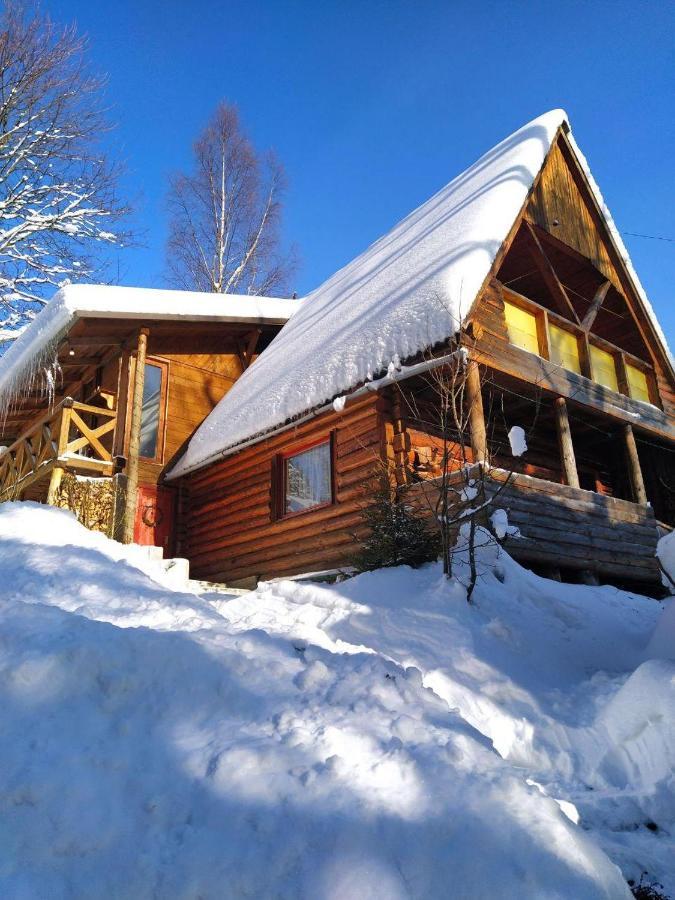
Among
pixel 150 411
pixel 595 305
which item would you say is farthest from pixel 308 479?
pixel 595 305

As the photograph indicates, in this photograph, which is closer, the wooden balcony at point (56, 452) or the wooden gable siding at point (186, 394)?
the wooden balcony at point (56, 452)

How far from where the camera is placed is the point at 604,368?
38.8ft

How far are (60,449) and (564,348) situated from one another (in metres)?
8.52

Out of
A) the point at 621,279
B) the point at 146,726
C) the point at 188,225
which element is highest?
the point at 188,225

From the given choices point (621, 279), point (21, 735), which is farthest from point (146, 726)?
point (621, 279)

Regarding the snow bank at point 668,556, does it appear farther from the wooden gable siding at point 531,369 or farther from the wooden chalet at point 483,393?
the wooden gable siding at point 531,369

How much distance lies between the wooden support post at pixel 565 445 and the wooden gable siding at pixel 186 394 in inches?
300

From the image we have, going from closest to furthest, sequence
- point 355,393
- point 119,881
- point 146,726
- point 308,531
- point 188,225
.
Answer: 1. point 119,881
2. point 146,726
3. point 355,393
4. point 308,531
5. point 188,225

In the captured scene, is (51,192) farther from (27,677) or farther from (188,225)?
(27,677)

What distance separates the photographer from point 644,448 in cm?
1365

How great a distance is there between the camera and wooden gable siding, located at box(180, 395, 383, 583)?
9.16 m

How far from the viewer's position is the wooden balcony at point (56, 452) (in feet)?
31.5

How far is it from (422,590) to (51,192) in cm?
1390

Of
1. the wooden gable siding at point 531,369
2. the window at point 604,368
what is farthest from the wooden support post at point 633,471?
the window at point 604,368
